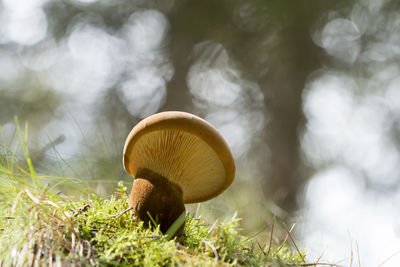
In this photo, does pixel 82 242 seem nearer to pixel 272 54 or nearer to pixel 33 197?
pixel 33 197

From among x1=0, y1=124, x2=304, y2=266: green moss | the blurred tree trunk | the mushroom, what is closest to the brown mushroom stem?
the mushroom

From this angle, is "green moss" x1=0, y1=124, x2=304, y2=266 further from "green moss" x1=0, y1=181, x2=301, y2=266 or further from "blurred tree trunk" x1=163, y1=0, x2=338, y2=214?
"blurred tree trunk" x1=163, y1=0, x2=338, y2=214

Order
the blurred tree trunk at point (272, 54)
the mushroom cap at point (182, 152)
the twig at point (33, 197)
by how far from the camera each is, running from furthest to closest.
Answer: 1. the blurred tree trunk at point (272, 54)
2. the mushroom cap at point (182, 152)
3. the twig at point (33, 197)

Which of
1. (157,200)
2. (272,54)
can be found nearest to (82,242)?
(157,200)

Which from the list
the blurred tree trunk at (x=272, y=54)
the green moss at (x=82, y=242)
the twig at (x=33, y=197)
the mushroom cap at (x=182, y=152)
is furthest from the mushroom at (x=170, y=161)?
the blurred tree trunk at (x=272, y=54)

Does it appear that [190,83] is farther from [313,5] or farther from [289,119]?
[313,5]

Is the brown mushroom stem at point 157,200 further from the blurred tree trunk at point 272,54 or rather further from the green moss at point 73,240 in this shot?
the blurred tree trunk at point 272,54

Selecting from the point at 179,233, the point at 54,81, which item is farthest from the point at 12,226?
the point at 54,81
